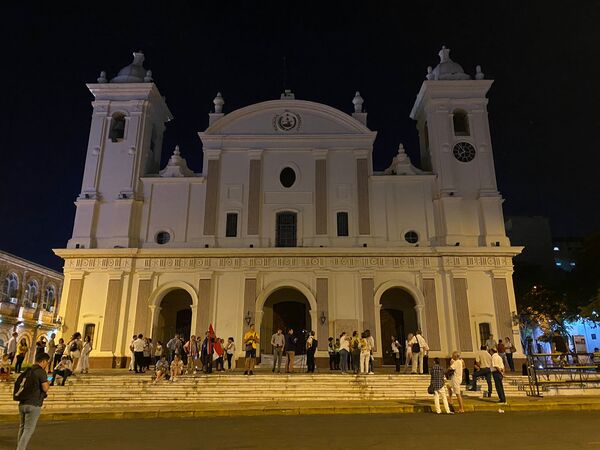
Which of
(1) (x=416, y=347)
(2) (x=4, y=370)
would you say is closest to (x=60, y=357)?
(2) (x=4, y=370)

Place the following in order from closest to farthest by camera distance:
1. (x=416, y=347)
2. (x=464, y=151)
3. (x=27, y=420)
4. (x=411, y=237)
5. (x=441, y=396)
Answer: (x=27, y=420), (x=441, y=396), (x=416, y=347), (x=411, y=237), (x=464, y=151)

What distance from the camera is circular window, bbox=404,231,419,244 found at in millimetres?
24969

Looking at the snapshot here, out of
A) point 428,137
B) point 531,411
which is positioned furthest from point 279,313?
point 531,411

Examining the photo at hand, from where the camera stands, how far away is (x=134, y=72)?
2828cm

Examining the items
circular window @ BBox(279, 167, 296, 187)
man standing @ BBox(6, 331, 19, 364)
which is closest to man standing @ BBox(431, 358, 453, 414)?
circular window @ BBox(279, 167, 296, 187)

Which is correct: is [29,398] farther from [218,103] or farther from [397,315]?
[218,103]

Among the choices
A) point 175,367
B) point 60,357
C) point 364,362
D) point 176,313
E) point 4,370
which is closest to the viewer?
point 175,367

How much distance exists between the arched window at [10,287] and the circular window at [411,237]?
Result: 34.8 meters

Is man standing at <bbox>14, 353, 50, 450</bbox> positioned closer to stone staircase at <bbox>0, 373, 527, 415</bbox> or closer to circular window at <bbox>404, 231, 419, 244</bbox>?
stone staircase at <bbox>0, 373, 527, 415</bbox>

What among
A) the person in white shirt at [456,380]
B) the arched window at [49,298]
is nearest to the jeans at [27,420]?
the person in white shirt at [456,380]

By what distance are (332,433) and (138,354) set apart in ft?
41.9

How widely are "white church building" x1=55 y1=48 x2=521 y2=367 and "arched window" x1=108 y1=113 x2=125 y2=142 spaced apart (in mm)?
81

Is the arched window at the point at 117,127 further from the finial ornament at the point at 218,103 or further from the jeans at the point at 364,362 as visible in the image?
the jeans at the point at 364,362

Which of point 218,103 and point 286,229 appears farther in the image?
point 218,103
